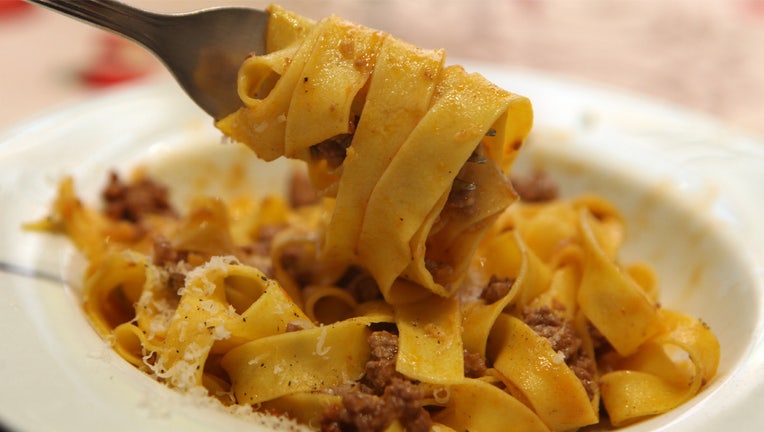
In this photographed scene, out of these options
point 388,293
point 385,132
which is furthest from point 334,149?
point 388,293

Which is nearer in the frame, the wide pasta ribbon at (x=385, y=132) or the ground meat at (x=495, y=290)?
the wide pasta ribbon at (x=385, y=132)

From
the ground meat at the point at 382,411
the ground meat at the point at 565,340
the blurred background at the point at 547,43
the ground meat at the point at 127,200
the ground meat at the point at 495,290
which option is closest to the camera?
the ground meat at the point at 382,411

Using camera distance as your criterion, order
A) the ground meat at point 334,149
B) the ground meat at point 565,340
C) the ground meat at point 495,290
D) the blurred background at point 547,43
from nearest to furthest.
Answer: the ground meat at point 334,149, the ground meat at point 565,340, the ground meat at point 495,290, the blurred background at point 547,43

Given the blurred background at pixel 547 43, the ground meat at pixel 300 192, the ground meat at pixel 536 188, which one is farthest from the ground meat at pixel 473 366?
the blurred background at pixel 547 43

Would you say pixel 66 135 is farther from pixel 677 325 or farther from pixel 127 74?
pixel 677 325

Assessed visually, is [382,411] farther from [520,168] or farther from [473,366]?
[520,168]

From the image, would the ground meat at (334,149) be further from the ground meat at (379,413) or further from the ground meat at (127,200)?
the ground meat at (127,200)

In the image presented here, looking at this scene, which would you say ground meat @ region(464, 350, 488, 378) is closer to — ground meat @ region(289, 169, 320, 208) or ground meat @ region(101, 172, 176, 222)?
ground meat @ region(289, 169, 320, 208)

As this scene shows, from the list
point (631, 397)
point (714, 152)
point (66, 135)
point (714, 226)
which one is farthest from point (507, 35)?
point (631, 397)
